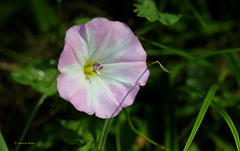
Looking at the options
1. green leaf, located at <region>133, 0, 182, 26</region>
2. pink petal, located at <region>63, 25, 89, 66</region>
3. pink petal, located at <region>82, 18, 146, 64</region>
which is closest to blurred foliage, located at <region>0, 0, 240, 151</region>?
green leaf, located at <region>133, 0, 182, 26</region>

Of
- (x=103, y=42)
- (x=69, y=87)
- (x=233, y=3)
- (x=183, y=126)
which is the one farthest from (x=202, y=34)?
(x=69, y=87)

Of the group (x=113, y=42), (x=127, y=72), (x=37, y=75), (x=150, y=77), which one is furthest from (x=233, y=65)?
(x=37, y=75)

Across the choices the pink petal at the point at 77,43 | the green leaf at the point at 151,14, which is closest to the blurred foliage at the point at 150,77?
the green leaf at the point at 151,14

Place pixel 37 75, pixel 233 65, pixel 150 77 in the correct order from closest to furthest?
pixel 37 75, pixel 233 65, pixel 150 77

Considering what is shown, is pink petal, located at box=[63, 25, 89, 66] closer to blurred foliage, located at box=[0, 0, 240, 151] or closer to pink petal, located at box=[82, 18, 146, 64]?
pink petal, located at box=[82, 18, 146, 64]

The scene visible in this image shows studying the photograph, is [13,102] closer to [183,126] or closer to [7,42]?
[7,42]

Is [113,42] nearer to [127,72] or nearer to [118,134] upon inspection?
[127,72]

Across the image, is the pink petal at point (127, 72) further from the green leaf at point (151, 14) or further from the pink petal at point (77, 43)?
the green leaf at point (151, 14)
